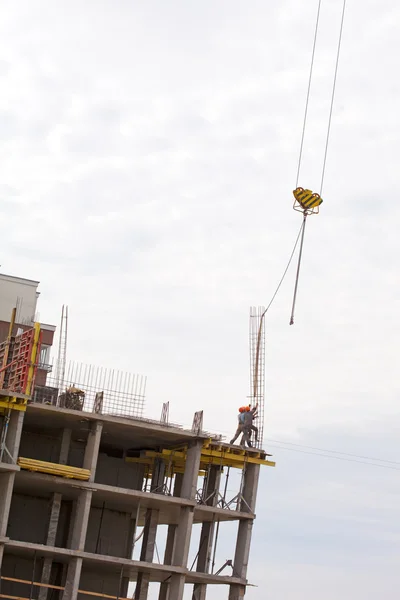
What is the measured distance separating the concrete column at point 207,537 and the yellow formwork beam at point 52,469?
6407mm

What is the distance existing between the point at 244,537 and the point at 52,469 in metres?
9.77

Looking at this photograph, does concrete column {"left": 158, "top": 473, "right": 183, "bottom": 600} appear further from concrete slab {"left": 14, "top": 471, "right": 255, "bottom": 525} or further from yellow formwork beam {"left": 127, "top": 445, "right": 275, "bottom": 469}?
yellow formwork beam {"left": 127, "top": 445, "right": 275, "bottom": 469}

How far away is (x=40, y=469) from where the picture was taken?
4388cm

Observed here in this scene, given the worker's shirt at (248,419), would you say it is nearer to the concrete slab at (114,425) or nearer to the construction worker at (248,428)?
the construction worker at (248,428)

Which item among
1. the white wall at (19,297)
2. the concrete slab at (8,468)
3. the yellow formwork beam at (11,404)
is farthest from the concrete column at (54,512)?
the white wall at (19,297)

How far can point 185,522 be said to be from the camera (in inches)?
1811

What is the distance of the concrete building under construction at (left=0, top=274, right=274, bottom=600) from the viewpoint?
44.0 metres

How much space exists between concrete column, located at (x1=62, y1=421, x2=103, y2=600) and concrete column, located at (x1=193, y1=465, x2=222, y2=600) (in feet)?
19.7

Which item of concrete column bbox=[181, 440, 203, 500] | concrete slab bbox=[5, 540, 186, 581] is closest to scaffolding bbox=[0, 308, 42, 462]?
concrete slab bbox=[5, 540, 186, 581]

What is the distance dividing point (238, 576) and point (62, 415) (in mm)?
10994

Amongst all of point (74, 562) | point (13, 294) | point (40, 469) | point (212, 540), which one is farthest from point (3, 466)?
point (13, 294)

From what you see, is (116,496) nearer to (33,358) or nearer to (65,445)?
(65,445)

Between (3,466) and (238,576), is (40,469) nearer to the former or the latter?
(3,466)

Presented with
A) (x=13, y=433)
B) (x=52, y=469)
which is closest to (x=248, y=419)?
(x=52, y=469)
